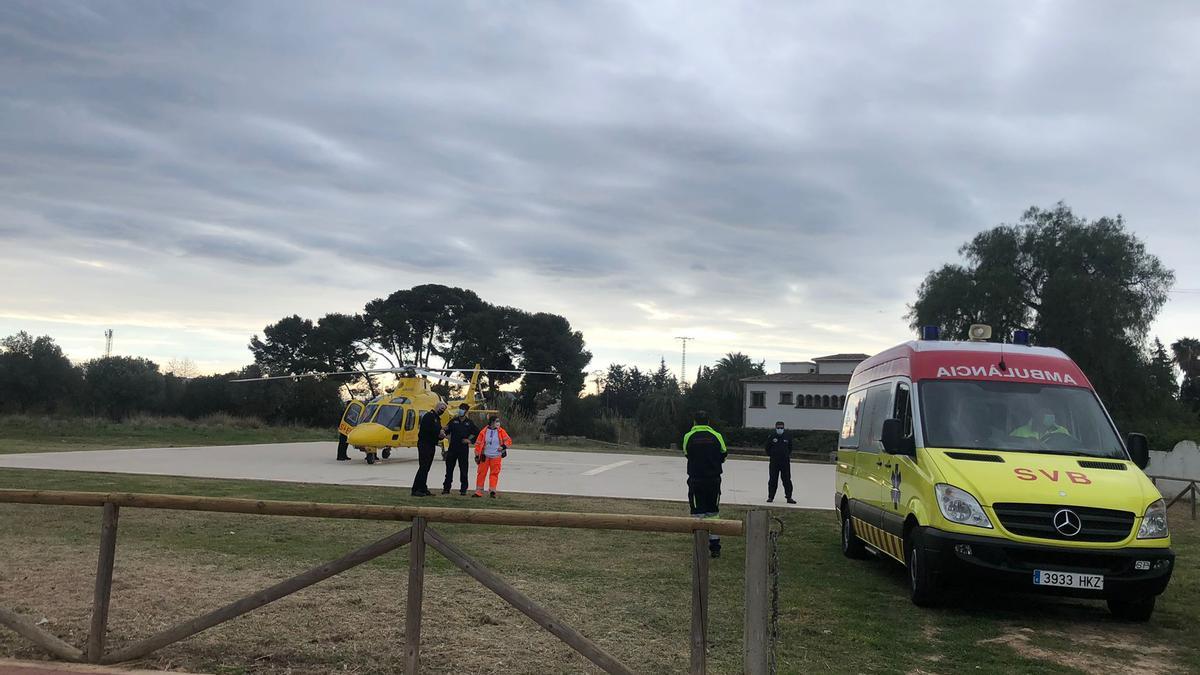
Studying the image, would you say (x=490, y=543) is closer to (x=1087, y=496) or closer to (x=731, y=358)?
(x=1087, y=496)

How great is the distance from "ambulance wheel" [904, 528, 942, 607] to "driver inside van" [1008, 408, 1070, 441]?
4.60 feet

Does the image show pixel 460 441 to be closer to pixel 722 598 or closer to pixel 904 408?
pixel 722 598

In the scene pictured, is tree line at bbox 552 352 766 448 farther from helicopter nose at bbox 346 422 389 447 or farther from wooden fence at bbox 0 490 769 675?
wooden fence at bbox 0 490 769 675

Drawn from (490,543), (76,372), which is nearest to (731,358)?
(76,372)

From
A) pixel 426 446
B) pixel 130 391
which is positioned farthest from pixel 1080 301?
pixel 130 391

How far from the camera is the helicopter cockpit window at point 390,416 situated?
79.8 ft

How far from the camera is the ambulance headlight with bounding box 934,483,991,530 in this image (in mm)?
7164

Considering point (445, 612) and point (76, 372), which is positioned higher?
point (76, 372)

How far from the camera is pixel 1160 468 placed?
23.3m

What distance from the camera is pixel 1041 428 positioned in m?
8.21

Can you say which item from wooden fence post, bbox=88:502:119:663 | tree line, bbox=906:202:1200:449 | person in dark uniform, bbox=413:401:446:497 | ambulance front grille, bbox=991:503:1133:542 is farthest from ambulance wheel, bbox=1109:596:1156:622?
tree line, bbox=906:202:1200:449

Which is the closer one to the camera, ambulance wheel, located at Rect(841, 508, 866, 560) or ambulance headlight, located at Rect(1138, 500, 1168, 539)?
ambulance headlight, located at Rect(1138, 500, 1168, 539)

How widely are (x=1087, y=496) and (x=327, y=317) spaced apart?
67.1 metres

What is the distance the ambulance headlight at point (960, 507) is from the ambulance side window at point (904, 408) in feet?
3.63
